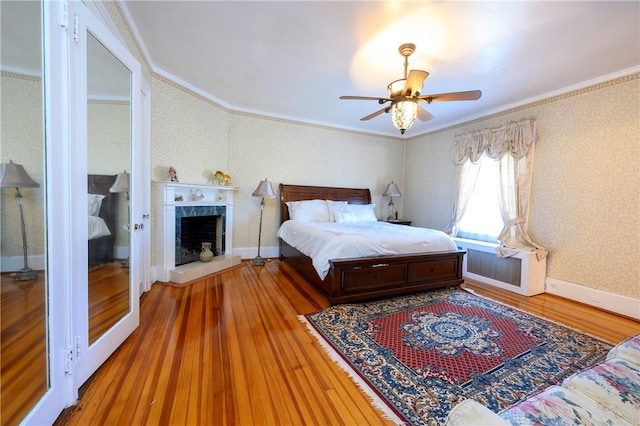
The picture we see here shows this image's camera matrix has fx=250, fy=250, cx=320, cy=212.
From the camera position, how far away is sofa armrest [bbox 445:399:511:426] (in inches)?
28.9

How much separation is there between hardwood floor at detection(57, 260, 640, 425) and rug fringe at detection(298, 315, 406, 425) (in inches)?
1.5

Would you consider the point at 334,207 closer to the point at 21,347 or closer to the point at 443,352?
the point at 443,352

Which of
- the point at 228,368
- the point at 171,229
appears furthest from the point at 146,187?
the point at 228,368

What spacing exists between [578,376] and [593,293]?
9.01ft

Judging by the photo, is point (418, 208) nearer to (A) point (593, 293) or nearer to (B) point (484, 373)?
(A) point (593, 293)

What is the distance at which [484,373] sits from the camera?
171cm

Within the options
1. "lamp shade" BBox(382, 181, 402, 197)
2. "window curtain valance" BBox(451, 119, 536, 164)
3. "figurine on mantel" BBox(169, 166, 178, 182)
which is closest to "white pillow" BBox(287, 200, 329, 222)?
"lamp shade" BBox(382, 181, 402, 197)

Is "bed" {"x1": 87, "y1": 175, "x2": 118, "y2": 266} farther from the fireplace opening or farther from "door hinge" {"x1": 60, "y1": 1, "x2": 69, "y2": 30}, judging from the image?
the fireplace opening

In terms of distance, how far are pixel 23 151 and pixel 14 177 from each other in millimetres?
130

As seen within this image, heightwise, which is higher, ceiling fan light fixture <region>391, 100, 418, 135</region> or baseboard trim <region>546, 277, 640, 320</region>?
ceiling fan light fixture <region>391, 100, 418, 135</region>

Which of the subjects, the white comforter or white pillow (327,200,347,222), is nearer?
the white comforter

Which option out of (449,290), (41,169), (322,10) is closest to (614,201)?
(449,290)

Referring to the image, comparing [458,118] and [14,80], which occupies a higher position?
[458,118]

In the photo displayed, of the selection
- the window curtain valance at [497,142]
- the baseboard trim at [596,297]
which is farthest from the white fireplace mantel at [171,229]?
the baseboard trim at [596,297]
